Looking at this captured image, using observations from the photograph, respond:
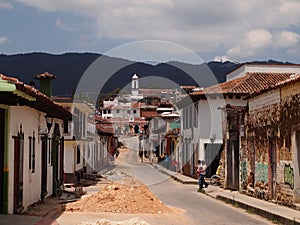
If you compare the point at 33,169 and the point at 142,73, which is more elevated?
the point at 142,73

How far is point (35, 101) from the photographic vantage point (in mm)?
15859

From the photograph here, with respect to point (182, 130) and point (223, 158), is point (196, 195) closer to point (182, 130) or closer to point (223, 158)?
point (223, 158)

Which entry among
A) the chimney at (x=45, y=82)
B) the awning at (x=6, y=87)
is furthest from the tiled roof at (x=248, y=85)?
the awning at (x=6, y=87)

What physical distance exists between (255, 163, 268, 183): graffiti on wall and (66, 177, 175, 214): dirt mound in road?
14.4 feet

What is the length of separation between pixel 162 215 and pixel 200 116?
20743 mm

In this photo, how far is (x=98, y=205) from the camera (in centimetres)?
→ 1953

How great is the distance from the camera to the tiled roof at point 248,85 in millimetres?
37341

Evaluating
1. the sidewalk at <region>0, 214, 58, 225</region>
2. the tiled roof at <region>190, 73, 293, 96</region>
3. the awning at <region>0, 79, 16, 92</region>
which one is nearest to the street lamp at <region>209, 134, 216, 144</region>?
the tiled roof at <region>190, 73, 293, 96</region>

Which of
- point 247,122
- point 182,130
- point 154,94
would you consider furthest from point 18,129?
point 154,94

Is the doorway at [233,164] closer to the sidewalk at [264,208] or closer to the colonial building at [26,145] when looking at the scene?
the sidewalk at [264,208]

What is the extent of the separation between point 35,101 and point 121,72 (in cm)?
7619

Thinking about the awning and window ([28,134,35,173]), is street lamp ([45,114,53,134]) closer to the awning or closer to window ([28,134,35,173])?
window ([28,134,35,173])

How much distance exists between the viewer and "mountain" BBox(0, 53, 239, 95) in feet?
129

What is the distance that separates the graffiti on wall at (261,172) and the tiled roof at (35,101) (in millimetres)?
7780
